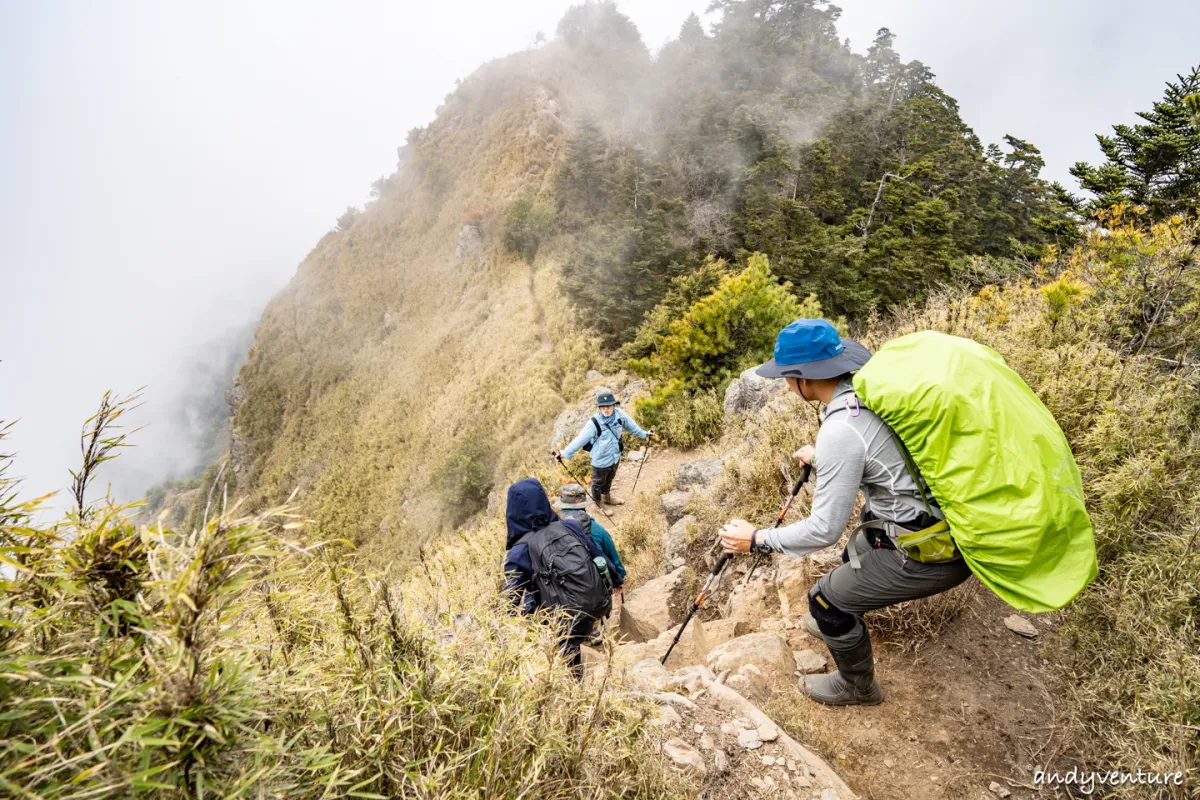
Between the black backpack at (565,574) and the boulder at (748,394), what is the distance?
5.16 metres

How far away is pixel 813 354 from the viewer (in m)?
2.41

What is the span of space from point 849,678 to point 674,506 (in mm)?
3613

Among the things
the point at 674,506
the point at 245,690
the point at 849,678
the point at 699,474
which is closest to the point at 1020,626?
the point at 849,678

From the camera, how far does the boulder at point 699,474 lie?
21.4ft

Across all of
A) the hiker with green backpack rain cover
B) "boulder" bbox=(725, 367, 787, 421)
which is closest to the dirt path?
the hiker with green backpack rain cover

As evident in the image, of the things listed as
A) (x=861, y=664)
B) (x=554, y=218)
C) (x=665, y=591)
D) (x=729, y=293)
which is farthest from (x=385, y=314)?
(x=861, y=664)

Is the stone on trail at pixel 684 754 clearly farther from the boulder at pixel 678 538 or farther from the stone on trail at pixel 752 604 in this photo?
the boulder at pixel 678 538

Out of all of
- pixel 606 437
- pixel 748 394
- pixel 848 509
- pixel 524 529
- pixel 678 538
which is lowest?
pixel 748 394

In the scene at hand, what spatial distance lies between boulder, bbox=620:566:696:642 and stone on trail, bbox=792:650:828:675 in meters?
1.40

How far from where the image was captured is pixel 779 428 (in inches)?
197

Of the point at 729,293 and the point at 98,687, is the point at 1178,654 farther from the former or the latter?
the point at 729,293

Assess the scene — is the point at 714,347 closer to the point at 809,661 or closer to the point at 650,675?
the point at 809,661

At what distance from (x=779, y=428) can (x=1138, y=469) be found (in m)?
2.50

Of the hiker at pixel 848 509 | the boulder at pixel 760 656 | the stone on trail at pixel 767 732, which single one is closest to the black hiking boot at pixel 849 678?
the hiker at pixel 848 509
